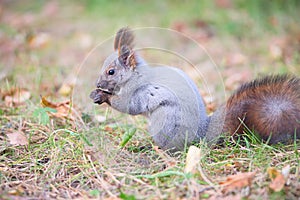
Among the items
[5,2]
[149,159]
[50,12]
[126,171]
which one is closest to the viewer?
[126,171]

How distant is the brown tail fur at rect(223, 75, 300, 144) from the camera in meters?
2.12

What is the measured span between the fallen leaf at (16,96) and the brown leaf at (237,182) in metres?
1.68

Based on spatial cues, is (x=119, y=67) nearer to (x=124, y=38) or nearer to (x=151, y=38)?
(x=124, y=38)

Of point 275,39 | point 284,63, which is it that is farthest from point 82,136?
point 275,39

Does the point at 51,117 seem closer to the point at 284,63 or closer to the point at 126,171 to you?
the point at 126,171

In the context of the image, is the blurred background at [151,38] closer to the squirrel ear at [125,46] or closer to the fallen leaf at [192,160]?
the squirrel ear at [125,46]

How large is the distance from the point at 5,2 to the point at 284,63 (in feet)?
13.6

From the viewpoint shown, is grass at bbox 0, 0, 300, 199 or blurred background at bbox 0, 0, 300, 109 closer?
grass at bbox 0, 0, 300, 199

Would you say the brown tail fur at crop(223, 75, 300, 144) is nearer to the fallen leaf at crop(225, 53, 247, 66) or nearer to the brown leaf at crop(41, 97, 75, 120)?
the brown leaf at crop(41, 97, 75, 120)

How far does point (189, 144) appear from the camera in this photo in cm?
229

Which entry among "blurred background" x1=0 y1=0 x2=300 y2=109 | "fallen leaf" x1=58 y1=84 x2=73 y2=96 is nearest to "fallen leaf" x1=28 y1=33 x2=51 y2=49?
"blurred background" x1=0 y1=0 x2=300 y2=109

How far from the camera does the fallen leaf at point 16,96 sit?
295 centimetres

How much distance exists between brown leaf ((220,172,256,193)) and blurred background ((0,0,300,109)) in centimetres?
153

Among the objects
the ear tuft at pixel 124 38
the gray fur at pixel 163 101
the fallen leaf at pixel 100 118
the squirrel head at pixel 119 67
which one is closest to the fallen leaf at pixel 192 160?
the gray fur at pixel 163 101
